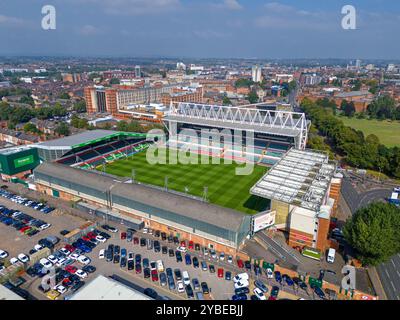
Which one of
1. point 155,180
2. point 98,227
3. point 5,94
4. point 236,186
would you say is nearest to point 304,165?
point 236,186

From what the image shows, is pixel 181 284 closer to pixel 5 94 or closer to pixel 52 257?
pixel 52 257

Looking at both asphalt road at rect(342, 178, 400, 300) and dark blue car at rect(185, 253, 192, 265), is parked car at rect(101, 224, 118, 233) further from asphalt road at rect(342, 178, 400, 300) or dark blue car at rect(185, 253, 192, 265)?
asphalt road at rect(342, 178, 400, 300)

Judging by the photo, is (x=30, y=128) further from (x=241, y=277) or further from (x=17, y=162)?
(x=241, y=277)

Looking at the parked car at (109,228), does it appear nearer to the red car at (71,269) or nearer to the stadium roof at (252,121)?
the red car at (71,269)

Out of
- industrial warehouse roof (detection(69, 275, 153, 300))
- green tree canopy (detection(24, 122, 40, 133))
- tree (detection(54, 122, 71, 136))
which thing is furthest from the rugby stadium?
green tree canopy (detection(24, 122, 40, 133))

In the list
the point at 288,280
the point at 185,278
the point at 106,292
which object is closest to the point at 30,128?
the point at 106,292
